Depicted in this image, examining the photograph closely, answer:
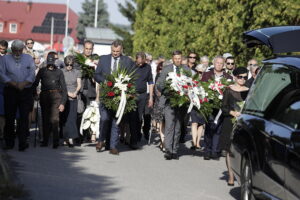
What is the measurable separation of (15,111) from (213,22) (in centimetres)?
1332

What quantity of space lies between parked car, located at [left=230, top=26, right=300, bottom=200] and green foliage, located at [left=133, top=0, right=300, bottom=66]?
13086 mm

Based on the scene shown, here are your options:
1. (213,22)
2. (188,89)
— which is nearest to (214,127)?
(188,89)

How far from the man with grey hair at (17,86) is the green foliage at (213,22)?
9936 millimetres

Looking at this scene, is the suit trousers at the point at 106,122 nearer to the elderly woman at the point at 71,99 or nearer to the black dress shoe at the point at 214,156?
the elderly woman at the point at 71,99

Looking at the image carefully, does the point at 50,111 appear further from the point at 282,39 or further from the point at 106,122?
the point at 282,39

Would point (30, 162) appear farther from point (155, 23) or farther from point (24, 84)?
point (155, 23)

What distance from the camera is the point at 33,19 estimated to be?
136 meters

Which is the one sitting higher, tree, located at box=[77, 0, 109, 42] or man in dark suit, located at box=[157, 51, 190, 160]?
tree, located at box=[77, 0, 109, 42]

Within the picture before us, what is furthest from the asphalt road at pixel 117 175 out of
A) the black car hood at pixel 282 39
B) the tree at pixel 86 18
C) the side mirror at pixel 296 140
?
the tree at pixel 86 18

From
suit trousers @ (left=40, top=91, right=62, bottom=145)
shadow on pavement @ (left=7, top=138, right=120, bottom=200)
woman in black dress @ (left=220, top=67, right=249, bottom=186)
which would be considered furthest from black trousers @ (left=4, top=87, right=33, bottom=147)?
woman in black dress @ (left=220, top=67, right=249, bottom=186)

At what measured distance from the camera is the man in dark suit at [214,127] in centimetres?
1562

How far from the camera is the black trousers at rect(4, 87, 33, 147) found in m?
15.0

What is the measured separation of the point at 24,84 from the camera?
14984 mm

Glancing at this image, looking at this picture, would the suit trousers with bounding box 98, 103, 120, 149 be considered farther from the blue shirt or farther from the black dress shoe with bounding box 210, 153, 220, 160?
the black dress shoe with bounding box 210, 153, 220, 160
